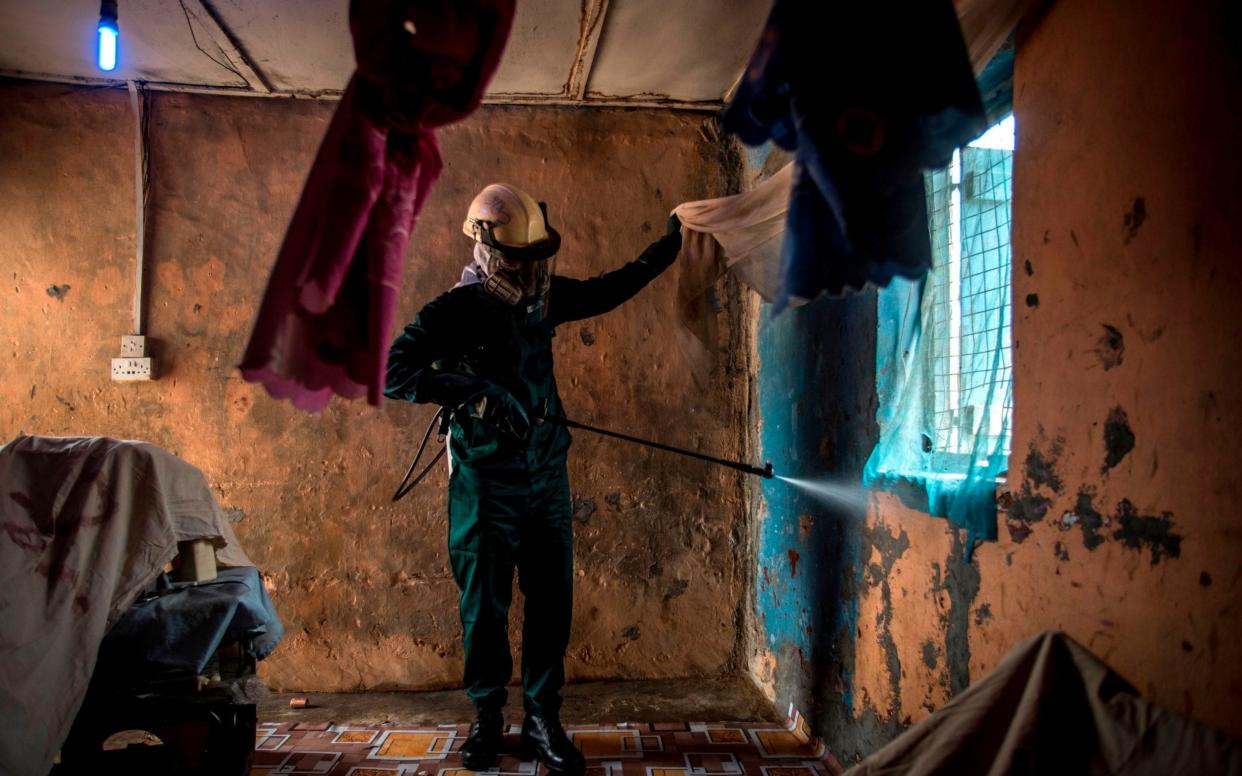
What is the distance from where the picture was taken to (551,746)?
7.29 ft

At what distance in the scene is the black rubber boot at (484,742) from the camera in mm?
2244

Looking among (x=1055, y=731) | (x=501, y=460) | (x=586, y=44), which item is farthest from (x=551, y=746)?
(x=586, y=44)

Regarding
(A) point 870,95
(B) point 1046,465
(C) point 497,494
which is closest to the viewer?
(A) point 870,95

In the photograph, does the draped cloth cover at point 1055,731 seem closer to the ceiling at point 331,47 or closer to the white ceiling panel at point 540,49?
the ceiling at point 331,47

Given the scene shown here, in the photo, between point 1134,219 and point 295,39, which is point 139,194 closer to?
point 295,39

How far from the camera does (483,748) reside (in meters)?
2.26

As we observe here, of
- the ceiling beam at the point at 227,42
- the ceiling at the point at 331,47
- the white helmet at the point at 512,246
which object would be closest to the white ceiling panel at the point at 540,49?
the ceiling at the point at 331,47

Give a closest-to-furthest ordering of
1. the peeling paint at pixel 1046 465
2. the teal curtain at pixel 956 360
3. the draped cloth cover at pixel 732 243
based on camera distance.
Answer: the peeling paint at pixel 1046 465 < the teal curtain at pixel 956 360 < the draped cloth cover at pixel 732 243

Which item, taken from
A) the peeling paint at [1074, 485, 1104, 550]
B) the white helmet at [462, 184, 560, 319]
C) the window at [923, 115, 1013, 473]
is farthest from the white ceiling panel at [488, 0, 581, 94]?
the peeling paint at [1074, 485, 1104, 550]

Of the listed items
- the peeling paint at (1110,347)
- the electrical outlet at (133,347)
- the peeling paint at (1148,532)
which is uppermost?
the electrical outlet at (133,347)

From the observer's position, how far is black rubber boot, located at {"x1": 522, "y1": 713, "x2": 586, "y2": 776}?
218 cm

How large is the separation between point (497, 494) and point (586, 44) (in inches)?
67.9

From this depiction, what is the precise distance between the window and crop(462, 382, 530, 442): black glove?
1.17 m

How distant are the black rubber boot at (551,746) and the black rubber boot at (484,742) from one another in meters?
0.09
